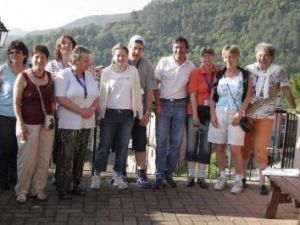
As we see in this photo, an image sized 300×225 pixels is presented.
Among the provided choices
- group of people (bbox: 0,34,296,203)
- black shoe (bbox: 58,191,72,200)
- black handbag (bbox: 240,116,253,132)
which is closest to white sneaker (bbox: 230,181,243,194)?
group of people (bbox: 0,34,296,203)

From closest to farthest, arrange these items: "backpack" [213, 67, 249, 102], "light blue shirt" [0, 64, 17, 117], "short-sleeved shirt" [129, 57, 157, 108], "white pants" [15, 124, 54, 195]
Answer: "white pants" [15, 124, 54, 195] → "light blue shirt" [0, 64, 17, 117] → "backpack" [213, 67, 249, 102] → "short-sleeved shirt" [129, 57, 157, 108]

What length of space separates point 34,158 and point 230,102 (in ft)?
7.86

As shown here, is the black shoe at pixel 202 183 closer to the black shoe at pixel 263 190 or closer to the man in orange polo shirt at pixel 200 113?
the man in orange polo shirt at pixel 200 113

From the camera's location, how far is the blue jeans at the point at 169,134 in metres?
5.84

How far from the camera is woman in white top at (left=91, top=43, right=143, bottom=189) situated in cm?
546

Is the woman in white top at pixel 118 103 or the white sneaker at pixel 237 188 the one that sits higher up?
the woman in white top at pixel 118 103

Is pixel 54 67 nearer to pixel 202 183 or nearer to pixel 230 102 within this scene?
pixel 230 102

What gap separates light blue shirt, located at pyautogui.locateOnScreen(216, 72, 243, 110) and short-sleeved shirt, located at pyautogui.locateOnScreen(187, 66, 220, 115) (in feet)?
0.57

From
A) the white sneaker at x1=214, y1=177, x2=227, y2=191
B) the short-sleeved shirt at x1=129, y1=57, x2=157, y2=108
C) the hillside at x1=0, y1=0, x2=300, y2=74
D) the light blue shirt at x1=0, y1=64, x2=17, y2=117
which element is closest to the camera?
the light blue shirt at x1=0, y1=64, x2=17, y2=117

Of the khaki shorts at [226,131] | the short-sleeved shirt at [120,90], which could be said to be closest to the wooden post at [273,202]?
the khaki shorts at [226,131]

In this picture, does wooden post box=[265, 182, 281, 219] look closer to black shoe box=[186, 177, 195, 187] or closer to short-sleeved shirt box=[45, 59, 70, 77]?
black shoe box=[186, 177, 195, 187]

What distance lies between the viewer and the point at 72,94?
16.5 feet

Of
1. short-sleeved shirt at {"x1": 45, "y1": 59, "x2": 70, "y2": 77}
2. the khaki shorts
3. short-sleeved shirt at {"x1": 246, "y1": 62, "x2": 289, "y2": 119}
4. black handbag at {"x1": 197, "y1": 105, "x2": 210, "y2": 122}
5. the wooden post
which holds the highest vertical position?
short-sleeved shirt at {"x1": 45, "y1": 59, "x2": 70, "y2": 77}

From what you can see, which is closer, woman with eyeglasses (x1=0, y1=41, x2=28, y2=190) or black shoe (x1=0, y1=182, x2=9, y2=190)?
woman with eyeglasses (x1=0, y1=41, x2=28, y2=190)
